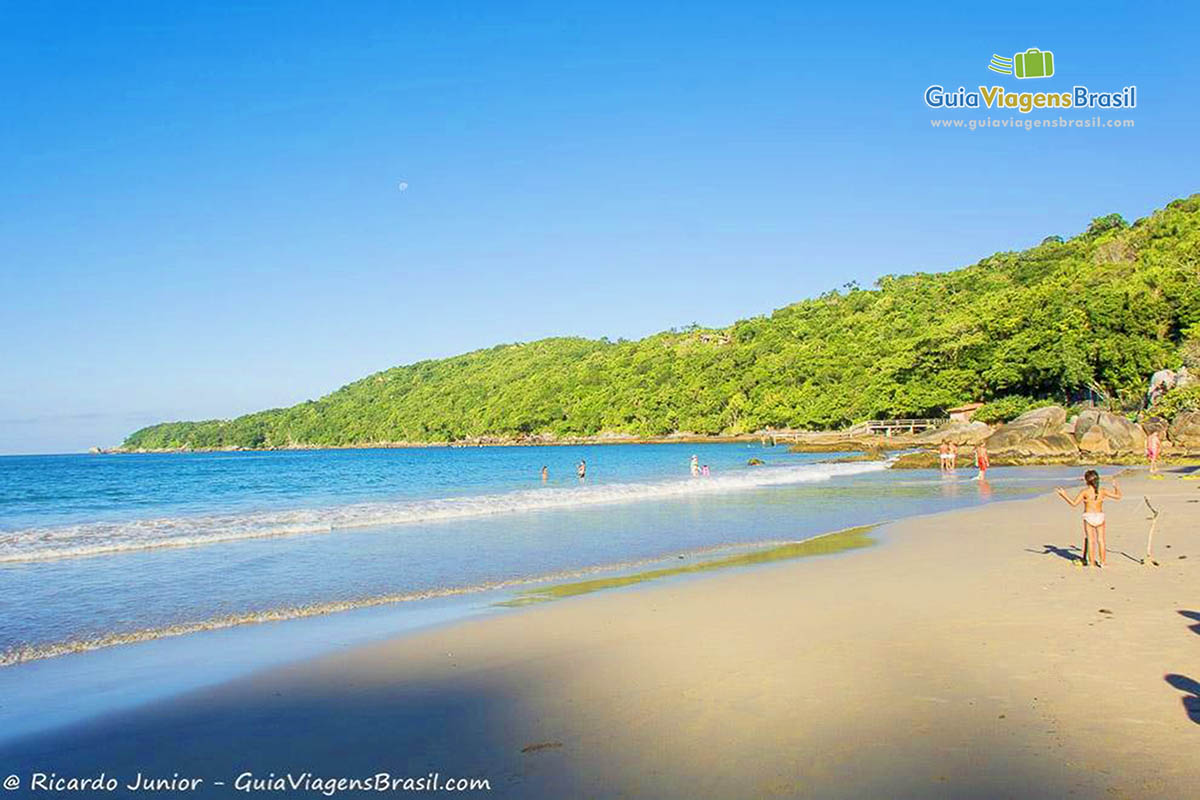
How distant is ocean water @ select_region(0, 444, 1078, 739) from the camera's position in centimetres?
825

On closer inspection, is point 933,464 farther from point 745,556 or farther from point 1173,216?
point 1173,216

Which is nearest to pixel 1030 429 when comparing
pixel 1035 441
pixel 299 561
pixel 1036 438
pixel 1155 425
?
pixel 1036 438

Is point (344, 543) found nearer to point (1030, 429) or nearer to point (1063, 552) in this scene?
point (1063, 552)

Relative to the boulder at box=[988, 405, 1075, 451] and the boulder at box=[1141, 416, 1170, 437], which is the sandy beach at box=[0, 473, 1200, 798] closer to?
the boulder at box=[988, 405, 1075, 451]

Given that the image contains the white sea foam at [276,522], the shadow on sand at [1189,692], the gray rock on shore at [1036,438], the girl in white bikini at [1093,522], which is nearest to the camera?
the shadow on sand at [1189,692]

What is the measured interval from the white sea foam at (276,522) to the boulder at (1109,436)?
20984mm

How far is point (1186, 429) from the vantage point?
41000 millimetres

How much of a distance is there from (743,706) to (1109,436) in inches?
1755

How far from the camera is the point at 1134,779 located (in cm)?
451

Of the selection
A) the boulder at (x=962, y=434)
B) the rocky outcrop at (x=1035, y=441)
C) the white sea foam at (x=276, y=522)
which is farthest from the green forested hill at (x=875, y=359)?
the white sea foam at (x=276, y=522)

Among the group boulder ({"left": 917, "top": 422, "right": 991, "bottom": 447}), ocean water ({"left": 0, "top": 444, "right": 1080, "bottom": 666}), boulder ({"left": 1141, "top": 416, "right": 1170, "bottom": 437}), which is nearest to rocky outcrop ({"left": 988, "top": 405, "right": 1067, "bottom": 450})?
boulder ({"left": 1141, "top": 416, "right": 1170, "bottom": 437})

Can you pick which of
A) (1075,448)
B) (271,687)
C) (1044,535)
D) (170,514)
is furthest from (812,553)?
(1075,448)

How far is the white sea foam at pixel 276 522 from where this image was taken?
18000 mm

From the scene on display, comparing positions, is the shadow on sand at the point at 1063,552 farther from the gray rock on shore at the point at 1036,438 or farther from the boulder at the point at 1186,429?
the boulder at the point at 1186,429
